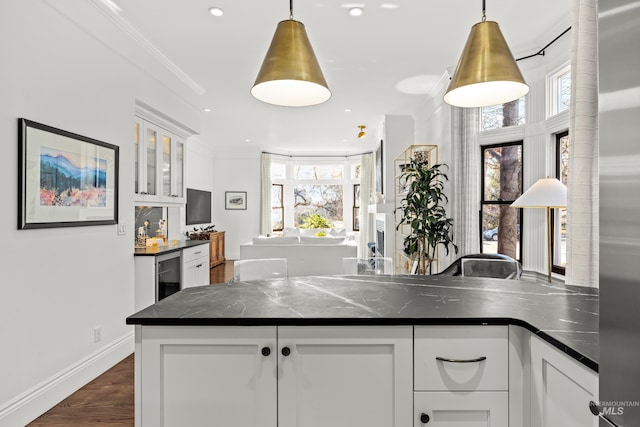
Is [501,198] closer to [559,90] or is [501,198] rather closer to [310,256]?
[559,90]

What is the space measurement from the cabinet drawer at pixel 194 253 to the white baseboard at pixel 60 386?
41.2 inches

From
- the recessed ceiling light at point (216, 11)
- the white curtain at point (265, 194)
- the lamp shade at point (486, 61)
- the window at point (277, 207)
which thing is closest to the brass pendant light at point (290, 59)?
the lamp shade at point (486, 61)

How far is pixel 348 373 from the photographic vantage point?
127 cm

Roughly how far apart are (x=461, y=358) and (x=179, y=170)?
419 cm

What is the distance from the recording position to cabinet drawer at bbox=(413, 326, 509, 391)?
1.26 metres

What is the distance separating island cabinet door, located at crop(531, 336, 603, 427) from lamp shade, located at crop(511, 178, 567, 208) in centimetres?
187

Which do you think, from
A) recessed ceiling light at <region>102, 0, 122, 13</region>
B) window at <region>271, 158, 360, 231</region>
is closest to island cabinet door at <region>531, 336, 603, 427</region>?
recessed ceiling light at <region>102, 0, 122, 13</region>

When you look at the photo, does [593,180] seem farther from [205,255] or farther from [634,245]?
[205,255]

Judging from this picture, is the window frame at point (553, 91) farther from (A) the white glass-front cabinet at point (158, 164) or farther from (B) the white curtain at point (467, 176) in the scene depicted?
(A) the white glass-front cabinet at point (158, 164)

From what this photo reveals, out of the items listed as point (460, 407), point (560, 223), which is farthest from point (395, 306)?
point (560, 223)

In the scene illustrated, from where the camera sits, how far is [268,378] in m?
1.25

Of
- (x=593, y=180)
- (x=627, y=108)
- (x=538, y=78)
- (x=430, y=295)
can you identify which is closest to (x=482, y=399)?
(x=430, y=295)

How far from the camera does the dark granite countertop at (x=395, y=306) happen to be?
4.06ft

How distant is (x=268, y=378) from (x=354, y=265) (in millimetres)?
3234
